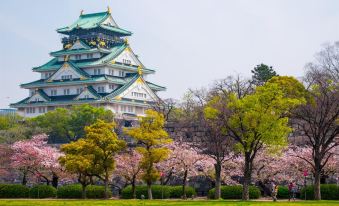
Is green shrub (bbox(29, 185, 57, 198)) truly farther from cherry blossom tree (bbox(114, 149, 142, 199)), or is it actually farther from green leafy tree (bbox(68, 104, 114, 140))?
green leafy tree (bbox(68, 104, 114, 140))

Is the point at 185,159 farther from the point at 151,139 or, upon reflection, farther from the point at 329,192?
the point at 329,192

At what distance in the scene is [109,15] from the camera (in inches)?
4852

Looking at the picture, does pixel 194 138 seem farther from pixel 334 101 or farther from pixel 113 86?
pixel 113 86

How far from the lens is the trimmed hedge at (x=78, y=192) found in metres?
61.8

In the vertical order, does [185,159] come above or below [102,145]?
below

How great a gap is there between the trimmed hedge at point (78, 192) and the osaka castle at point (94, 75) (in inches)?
1823

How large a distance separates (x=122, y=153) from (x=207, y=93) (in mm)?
27426

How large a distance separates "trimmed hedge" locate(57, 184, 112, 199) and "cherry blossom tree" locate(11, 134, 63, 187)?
639cm

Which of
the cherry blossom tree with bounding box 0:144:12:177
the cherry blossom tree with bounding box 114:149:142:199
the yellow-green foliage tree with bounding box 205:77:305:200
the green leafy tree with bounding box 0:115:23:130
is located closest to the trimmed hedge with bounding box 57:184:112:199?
the cherry blossom tree with bounding box 114:149:142:199

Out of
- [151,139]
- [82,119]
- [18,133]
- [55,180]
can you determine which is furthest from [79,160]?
[82,119]

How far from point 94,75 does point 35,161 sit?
4727 centimetres

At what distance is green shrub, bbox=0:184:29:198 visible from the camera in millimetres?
63719

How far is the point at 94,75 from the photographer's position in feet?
382

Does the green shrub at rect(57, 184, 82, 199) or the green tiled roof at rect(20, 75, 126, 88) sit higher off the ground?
the green tiled roof at rect(20, 75, 126, 88)
